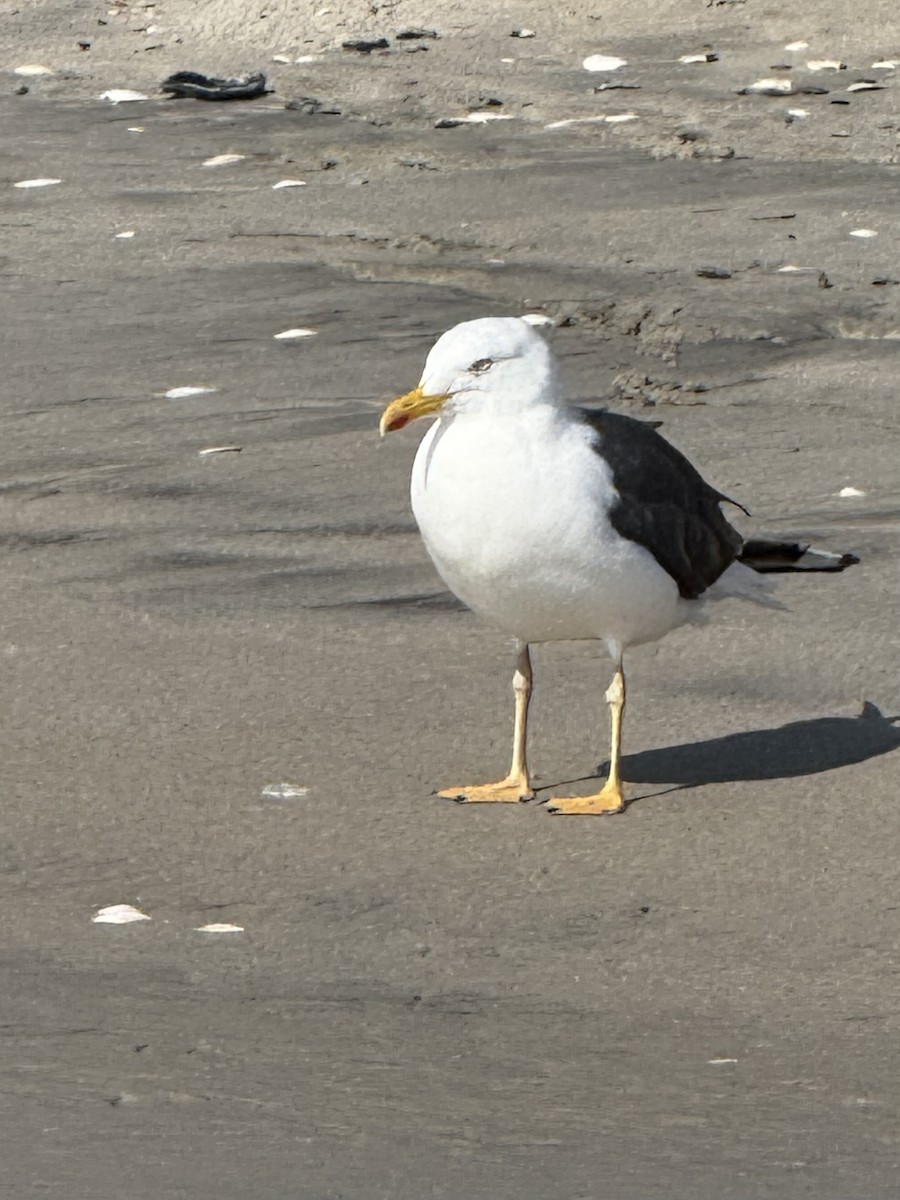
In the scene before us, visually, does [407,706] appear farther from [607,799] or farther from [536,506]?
[536,506]

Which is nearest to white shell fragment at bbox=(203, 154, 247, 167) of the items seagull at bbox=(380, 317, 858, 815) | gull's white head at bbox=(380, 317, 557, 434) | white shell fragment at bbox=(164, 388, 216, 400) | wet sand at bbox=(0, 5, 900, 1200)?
wet sand at bbox=(0, 5, 900, 1200)

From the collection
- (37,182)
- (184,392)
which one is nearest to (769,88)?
(37,182)

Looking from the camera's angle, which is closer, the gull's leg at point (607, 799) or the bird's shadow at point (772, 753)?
the gull's leg at point (607, 799)

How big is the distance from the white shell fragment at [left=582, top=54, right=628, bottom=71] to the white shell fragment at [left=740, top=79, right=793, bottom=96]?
3.23 ft

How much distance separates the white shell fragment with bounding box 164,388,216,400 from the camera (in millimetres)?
8823

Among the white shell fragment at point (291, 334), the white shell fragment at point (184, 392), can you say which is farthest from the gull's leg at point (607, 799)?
the white shell fragment at point (291, 334)

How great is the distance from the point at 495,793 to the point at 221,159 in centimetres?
685

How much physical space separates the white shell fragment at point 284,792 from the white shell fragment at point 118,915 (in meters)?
0.76

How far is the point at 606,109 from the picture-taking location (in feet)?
41.9

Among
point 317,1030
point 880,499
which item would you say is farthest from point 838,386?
point 317,1030

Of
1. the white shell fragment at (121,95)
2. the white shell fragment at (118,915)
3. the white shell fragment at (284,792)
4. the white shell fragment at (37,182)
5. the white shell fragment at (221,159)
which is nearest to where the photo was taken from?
the white shell fragment at (118,915)

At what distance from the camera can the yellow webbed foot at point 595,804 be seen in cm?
577

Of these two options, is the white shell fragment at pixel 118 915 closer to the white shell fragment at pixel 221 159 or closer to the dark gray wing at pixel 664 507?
the dark gray wing at pixel 664 507

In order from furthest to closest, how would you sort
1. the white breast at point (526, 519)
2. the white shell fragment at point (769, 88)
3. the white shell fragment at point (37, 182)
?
the white shell fragment at point (769, 88)
the white shell fragment at point (37, 182)
the white breast at point (526, 519)
